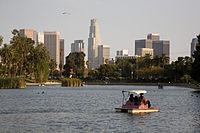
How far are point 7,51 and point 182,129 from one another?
133080 millimetres

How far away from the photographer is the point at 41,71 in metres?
184

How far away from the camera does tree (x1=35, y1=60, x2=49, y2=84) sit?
183 m

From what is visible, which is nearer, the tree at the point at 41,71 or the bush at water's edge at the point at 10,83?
the bush at water's edge at the point at 10,83

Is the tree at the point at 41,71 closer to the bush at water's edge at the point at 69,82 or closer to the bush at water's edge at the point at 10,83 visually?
the bush at water's edge at the point at 69,82

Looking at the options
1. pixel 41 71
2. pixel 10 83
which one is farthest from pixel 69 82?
pixel 10 83

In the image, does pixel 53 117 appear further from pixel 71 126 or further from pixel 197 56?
pixel 197 56


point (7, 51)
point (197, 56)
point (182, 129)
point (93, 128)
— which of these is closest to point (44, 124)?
point (93, 128)

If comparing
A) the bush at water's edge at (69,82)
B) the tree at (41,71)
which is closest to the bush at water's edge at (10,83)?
the tree at (41,71)

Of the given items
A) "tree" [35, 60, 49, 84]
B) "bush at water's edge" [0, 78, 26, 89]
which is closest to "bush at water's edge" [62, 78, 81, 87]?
"tree" [35, 60, 49, 84]

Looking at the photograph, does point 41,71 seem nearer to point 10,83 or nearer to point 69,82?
point 69,82

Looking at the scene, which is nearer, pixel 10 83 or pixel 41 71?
pixel 10 83

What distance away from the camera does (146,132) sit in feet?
121

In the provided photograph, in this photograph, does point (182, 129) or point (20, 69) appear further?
point (20, 69)

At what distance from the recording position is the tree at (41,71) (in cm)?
18338
